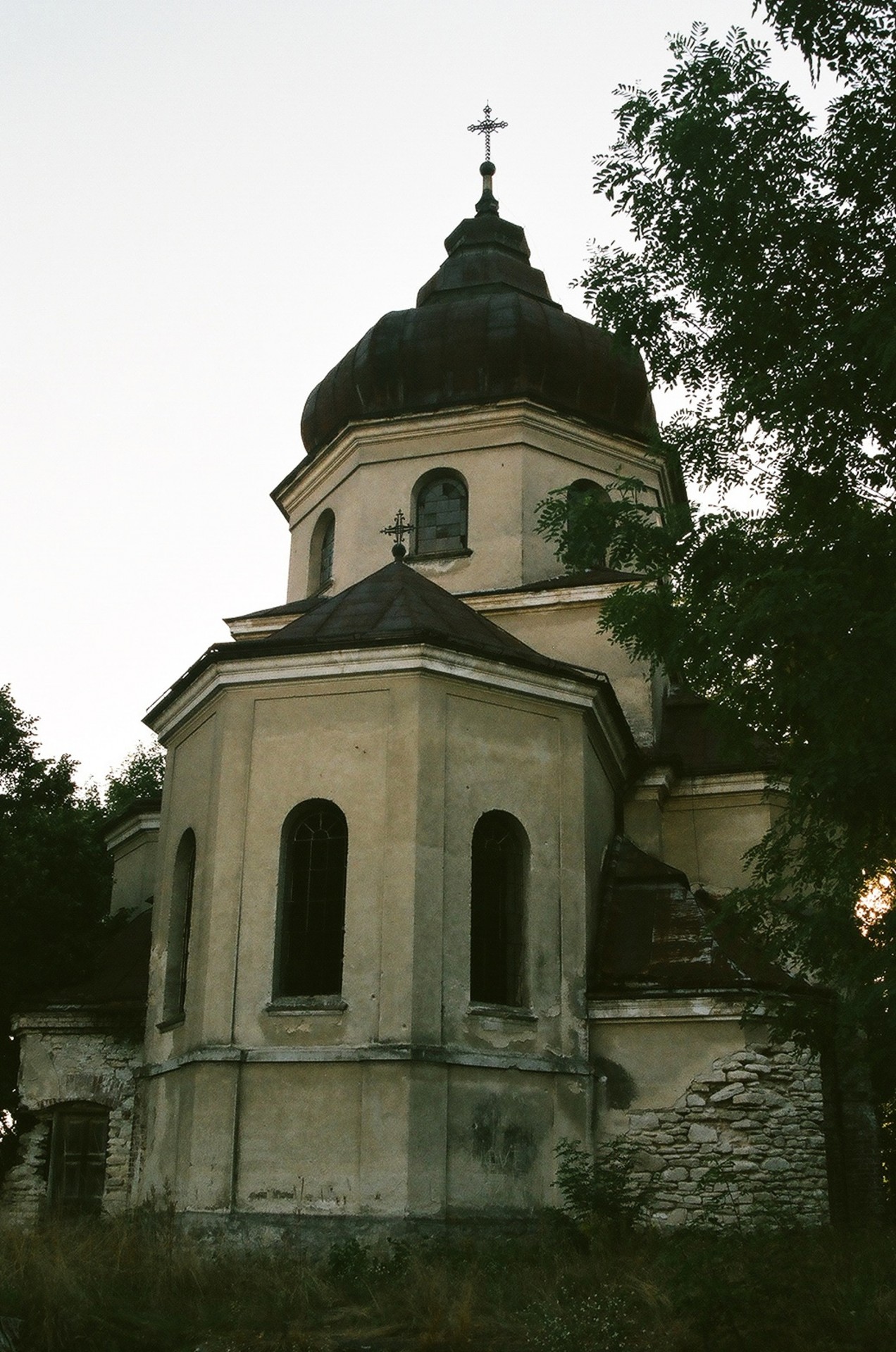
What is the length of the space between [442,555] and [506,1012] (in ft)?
24.0

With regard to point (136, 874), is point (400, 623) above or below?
above

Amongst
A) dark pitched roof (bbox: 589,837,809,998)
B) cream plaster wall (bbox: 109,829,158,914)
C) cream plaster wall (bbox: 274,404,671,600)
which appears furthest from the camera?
cream plaster wall (bbox: 109,829,158,914)

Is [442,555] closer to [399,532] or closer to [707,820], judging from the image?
[399,532]

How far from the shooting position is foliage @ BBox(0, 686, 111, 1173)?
51.1 ft

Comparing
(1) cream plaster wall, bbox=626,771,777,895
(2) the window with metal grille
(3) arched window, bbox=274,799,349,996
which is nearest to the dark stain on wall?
(3) arched window, bbox=274,799,349,996

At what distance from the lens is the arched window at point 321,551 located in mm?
19547

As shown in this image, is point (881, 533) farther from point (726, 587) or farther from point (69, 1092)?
point (69, 1092)

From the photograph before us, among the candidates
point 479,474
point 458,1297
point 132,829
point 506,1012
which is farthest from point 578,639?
point 458,1297

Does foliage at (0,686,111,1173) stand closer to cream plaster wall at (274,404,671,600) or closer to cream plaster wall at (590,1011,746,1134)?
cream plaster wall at (274,404,671,600)

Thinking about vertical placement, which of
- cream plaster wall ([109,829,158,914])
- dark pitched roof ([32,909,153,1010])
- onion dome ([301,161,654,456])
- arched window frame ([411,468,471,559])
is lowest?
dark pitched roof ([32,909,153,1010])

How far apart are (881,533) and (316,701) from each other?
6005 mm

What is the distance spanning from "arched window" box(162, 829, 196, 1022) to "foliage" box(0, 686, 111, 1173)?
2.27m

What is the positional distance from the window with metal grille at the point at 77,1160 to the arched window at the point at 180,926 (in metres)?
1.79

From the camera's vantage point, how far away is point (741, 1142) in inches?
491
